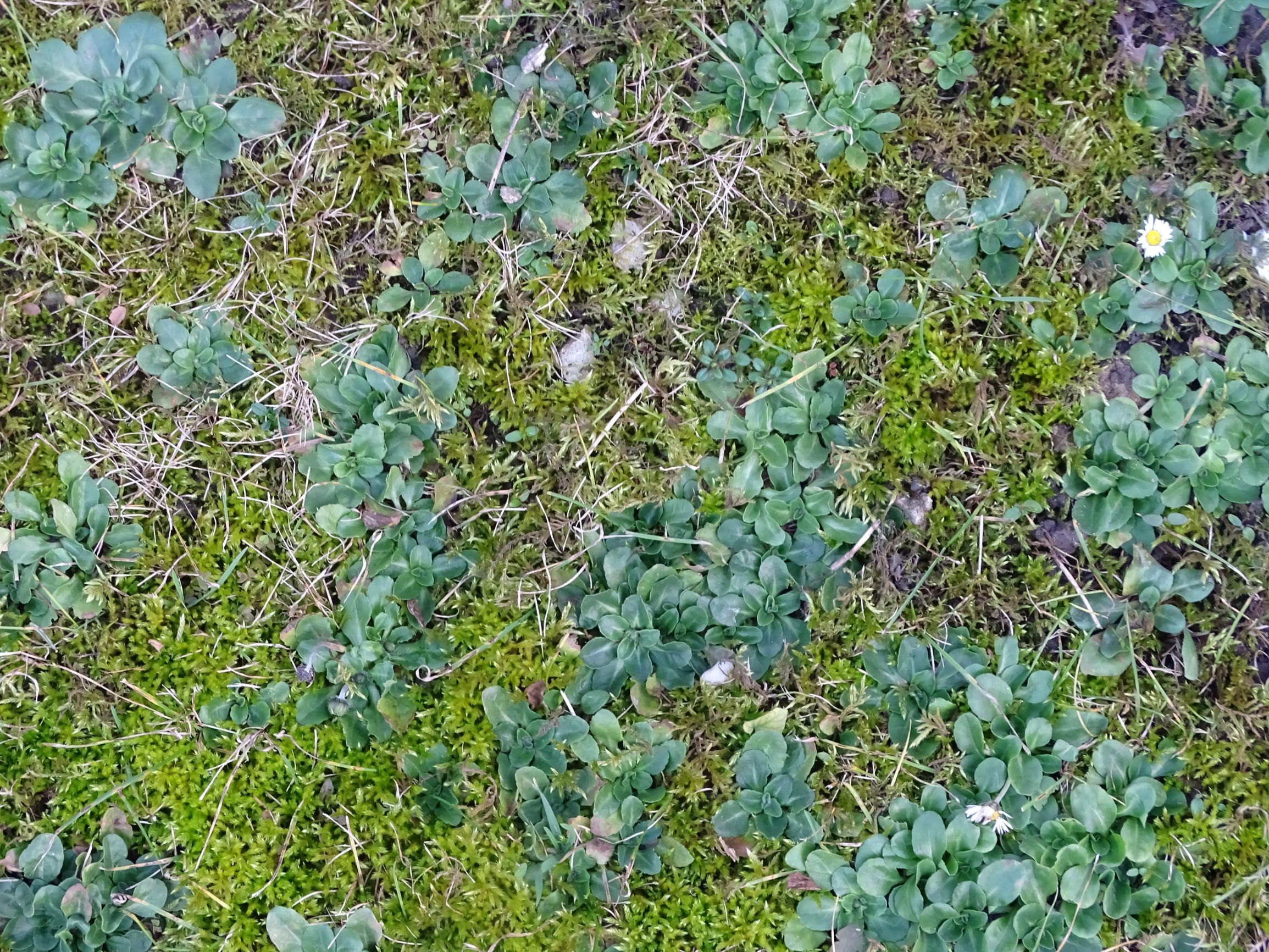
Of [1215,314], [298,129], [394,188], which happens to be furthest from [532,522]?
[1215,314]

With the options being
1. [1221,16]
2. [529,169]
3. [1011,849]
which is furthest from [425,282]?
[1221,16]

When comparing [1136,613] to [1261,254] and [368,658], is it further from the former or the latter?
[368,658]

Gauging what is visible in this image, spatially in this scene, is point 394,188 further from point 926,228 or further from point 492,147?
point 926,228

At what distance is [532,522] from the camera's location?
8.99ft

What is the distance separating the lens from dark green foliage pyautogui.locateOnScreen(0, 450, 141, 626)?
2.66 meters

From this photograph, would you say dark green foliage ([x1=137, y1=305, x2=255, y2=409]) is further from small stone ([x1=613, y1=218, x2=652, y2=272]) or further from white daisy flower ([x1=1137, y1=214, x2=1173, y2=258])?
white daisy flower ([x1=1137, y1=214, x2=1173, y2=258])

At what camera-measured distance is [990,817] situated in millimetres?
2576

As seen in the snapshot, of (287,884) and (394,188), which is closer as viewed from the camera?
(287,884)

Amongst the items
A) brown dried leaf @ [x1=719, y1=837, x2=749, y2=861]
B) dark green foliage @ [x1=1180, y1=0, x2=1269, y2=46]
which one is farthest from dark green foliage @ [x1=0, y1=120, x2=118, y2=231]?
dark green foliage @ [x1=1180, y1=0, x2=1269, y2=46]

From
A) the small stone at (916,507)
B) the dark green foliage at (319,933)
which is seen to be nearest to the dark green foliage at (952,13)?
the small stone at (916,507)

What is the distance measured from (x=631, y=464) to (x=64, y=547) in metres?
1.80

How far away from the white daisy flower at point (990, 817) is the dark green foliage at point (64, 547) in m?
2.72

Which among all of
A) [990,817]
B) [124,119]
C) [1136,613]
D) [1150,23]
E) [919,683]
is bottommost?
[990,817]

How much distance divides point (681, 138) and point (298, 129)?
49.5 inches
